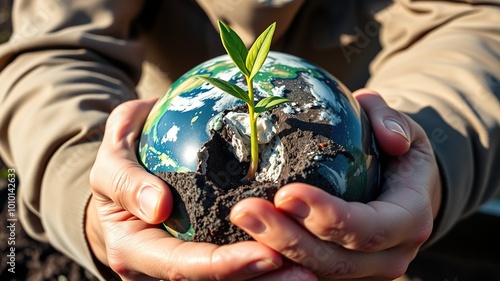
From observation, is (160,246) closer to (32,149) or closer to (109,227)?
(109,227)

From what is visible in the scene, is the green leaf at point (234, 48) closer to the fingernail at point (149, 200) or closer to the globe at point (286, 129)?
the globe at point (286, 129)

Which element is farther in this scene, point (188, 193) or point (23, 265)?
point (23, 265)

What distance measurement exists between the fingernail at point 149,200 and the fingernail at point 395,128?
1.96 feet

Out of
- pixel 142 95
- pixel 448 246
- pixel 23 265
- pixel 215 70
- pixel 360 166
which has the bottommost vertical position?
pixel 448 246

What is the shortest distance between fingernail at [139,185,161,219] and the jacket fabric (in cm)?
60

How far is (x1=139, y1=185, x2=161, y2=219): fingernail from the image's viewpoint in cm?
130

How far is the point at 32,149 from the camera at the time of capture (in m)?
1.98

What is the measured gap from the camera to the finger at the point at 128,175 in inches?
51.5

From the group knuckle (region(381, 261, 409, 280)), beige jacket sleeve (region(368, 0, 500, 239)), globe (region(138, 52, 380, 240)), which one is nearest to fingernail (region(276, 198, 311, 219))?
globe (region(138, 52, 380, 240))

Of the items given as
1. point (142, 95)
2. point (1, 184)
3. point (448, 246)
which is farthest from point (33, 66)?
point (448, 246)

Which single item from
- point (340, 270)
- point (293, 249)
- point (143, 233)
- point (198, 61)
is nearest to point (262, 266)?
point (293, 249)

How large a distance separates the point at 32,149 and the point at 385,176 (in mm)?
1146

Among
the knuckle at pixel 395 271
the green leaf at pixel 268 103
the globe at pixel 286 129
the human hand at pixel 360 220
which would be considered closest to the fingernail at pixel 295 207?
the human hand at pixel 360 220

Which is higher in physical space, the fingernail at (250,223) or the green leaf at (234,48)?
the green leaf at (234,48)
